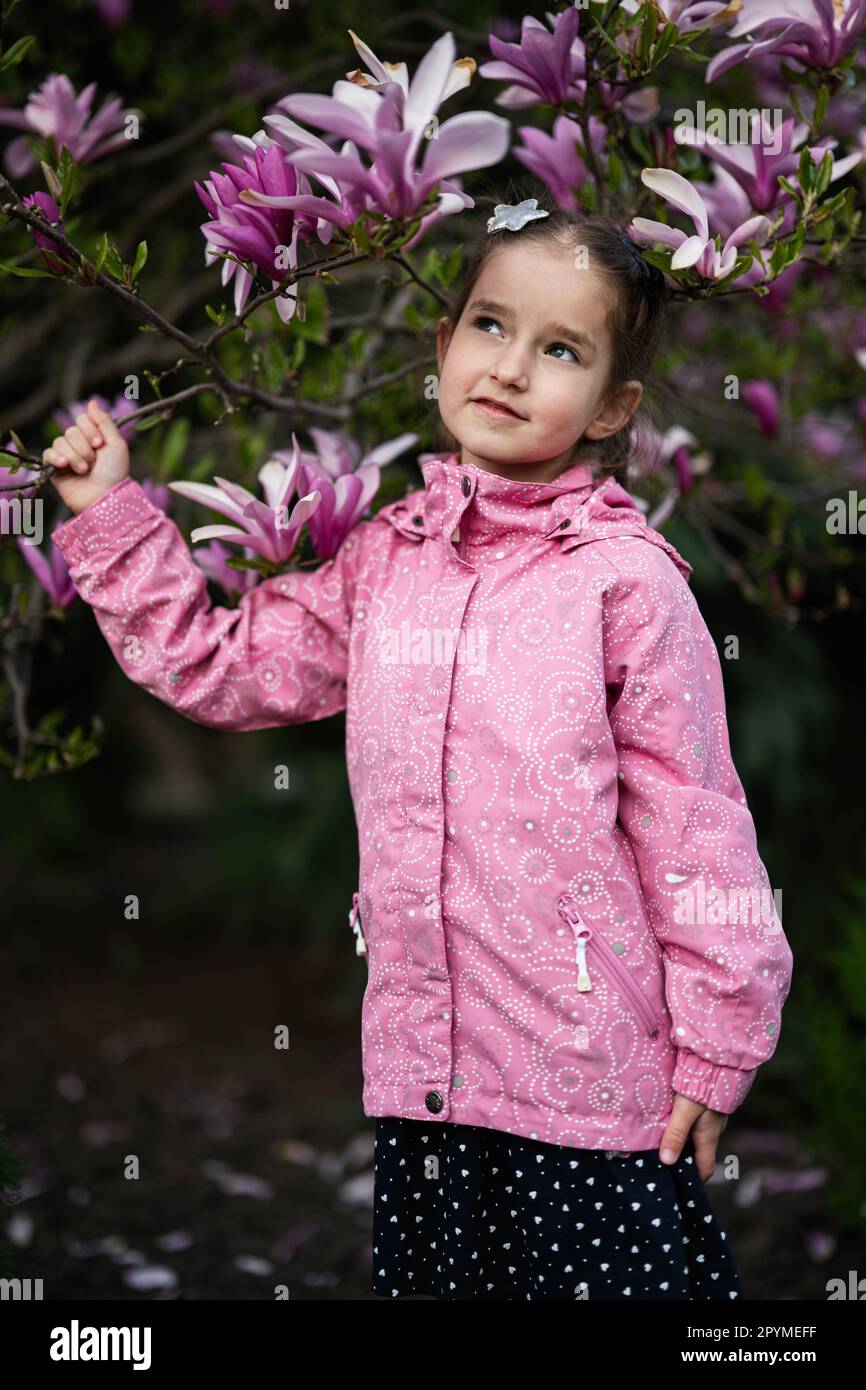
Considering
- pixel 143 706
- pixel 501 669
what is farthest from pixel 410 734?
pixel 143 706

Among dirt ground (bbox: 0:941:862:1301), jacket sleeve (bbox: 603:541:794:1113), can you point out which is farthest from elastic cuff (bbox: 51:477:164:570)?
dirt ground (bbox: 0:941:862:1301)

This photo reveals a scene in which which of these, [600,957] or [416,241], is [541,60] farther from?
[600,957]

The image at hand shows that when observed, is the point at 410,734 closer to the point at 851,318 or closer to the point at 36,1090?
the point at 851,318

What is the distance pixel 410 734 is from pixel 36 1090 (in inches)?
94.8

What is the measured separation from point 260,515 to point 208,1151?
2.16 metres

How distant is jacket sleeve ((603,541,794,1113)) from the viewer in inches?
57.8

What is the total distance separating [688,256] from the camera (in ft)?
4.72

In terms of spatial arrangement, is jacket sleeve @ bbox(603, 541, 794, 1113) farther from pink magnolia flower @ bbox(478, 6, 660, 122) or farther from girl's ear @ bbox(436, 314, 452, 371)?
pink magnolia flower @ bbox(478, 6, 660, 122)

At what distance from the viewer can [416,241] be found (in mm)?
1558

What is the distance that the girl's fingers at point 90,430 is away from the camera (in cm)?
161

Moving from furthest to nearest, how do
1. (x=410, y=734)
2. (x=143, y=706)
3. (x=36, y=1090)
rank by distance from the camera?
(x=143, y=706) < (x=36, y=1090) < (x=410, y=734)

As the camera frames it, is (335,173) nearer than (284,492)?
Yes

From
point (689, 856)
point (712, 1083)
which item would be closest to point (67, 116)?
point (689, 856)

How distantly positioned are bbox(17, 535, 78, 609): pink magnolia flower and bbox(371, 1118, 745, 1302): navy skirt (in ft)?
2.76
